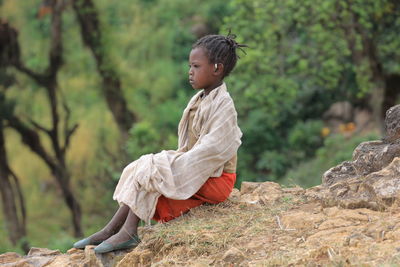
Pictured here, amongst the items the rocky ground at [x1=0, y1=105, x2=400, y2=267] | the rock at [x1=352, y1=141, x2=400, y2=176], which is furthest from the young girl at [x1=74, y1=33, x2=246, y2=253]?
the rock at [x1=352, y1=141, x2=400, y2=176]

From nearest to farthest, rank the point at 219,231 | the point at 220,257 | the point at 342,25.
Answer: the point at 220,257, the point at 219,231, the point at 342,25

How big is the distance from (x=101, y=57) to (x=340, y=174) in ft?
33.6

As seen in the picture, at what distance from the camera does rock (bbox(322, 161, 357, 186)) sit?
183 inches

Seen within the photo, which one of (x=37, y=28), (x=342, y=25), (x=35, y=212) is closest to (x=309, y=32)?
(x=342, y=25)

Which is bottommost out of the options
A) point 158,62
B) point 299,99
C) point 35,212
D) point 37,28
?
point 35,212

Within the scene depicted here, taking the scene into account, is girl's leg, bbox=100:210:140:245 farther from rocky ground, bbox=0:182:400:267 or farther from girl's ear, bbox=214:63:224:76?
girl's ear, bbox=214:63:224:76

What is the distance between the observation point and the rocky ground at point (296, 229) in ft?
11.6

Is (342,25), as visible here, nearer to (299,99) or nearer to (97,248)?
(299,99)

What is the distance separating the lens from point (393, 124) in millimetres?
4520

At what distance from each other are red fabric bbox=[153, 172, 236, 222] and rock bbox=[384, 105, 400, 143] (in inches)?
41.9

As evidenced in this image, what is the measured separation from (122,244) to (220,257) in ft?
2.39

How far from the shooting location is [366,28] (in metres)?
11.9

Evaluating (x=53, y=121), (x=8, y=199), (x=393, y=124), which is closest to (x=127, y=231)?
(x=393, y=124)

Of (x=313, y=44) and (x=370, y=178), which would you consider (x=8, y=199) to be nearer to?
(x=313, y=44)
